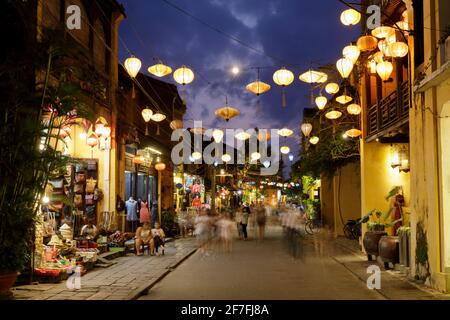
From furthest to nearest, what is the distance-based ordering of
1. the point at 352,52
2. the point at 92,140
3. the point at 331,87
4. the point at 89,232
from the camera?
the point at 331,87
the point at 92,140
the point at 89,232
the point at 352,52

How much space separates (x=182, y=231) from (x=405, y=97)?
1838cm

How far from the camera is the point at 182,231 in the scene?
2995cm

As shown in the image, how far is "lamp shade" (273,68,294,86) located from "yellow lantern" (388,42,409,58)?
11.1 feet

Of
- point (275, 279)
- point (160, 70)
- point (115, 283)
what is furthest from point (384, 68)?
point (115, 283)

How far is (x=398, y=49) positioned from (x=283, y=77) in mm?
3760

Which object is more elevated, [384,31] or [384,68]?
[384,31]

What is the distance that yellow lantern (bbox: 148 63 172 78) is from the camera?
49.5 ft

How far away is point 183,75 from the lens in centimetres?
1535

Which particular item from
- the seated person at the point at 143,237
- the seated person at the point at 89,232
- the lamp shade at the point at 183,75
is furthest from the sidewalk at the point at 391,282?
the seated person at the point at 89,232

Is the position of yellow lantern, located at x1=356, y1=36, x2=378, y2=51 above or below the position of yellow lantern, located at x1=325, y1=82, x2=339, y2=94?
above

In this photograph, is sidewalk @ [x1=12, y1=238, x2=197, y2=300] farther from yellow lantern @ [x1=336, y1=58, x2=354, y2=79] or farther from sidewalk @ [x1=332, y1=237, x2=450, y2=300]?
yellow lantern @ [x1=336, y1=58, x2=354, y2=79]

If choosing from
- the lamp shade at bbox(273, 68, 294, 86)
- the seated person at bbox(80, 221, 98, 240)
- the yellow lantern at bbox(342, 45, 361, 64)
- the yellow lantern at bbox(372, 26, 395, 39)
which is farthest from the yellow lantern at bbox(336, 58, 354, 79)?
the seated person at bbox(80, 221, 98, 240)

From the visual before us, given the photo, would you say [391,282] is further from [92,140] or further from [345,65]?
[92,140]

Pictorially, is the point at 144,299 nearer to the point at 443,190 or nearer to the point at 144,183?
the point at 443,190
